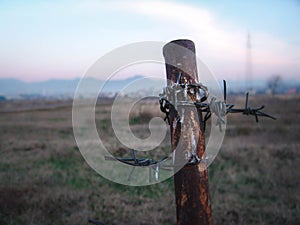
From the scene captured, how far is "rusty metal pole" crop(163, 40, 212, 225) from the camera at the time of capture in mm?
1195

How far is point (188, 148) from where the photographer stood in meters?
1.20

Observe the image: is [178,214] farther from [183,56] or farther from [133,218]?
[133,218]

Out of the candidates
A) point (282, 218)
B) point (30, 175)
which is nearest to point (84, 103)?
point (282, 218)

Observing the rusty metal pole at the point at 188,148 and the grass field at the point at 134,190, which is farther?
the grass field at the point at 134,190

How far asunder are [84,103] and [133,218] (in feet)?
11.1

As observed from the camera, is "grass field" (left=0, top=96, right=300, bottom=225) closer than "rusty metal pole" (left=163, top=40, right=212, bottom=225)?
No

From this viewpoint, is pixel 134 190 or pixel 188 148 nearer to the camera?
pixel 188 148

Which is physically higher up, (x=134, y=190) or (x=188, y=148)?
(x=188, y=148)

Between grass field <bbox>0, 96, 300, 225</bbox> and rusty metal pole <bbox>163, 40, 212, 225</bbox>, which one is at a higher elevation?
rusty metal pole <bbox>163, 40, 212, 225</bbox>

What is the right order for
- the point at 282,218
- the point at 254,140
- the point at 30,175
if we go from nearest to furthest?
the point at 282,218
the point at 30,175
the point at 254,140

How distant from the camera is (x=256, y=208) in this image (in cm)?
482

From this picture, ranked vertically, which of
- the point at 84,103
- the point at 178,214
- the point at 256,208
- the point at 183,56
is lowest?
the point at 256,208

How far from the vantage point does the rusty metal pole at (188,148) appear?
1195mm

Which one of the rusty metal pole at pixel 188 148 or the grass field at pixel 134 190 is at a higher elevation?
the rusty metal pole at pixel 188 148
